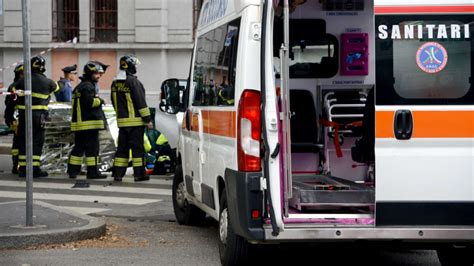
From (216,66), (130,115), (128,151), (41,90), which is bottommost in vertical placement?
(128,151)

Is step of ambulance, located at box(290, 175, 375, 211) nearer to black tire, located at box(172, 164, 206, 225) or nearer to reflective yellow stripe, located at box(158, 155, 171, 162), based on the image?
black tire, located at box(172, 164, 206, 225)

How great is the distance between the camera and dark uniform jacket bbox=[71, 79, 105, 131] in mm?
15539

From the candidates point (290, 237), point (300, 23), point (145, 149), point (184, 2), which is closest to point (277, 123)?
point (290, 237)

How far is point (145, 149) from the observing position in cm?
1648

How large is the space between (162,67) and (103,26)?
1930mm

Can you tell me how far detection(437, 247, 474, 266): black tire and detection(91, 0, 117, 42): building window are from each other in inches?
729

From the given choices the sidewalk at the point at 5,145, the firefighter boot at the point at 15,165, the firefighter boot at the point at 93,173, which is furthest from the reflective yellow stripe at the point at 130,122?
the sidewalk at the point at 5,145

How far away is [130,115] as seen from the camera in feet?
49.9

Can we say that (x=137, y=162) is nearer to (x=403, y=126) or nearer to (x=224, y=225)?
(x=224, y=225)

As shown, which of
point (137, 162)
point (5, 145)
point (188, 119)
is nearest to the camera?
point (188, 119)

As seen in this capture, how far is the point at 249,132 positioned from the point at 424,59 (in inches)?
52.0

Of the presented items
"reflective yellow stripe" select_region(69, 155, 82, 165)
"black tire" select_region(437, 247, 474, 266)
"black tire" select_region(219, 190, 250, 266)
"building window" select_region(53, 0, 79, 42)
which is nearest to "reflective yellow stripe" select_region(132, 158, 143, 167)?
"reflective yellow stripe" select_region(69, 155, 82, 165)

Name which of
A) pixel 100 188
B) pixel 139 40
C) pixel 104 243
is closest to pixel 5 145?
pixel 100 188

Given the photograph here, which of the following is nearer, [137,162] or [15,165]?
[137,162]
